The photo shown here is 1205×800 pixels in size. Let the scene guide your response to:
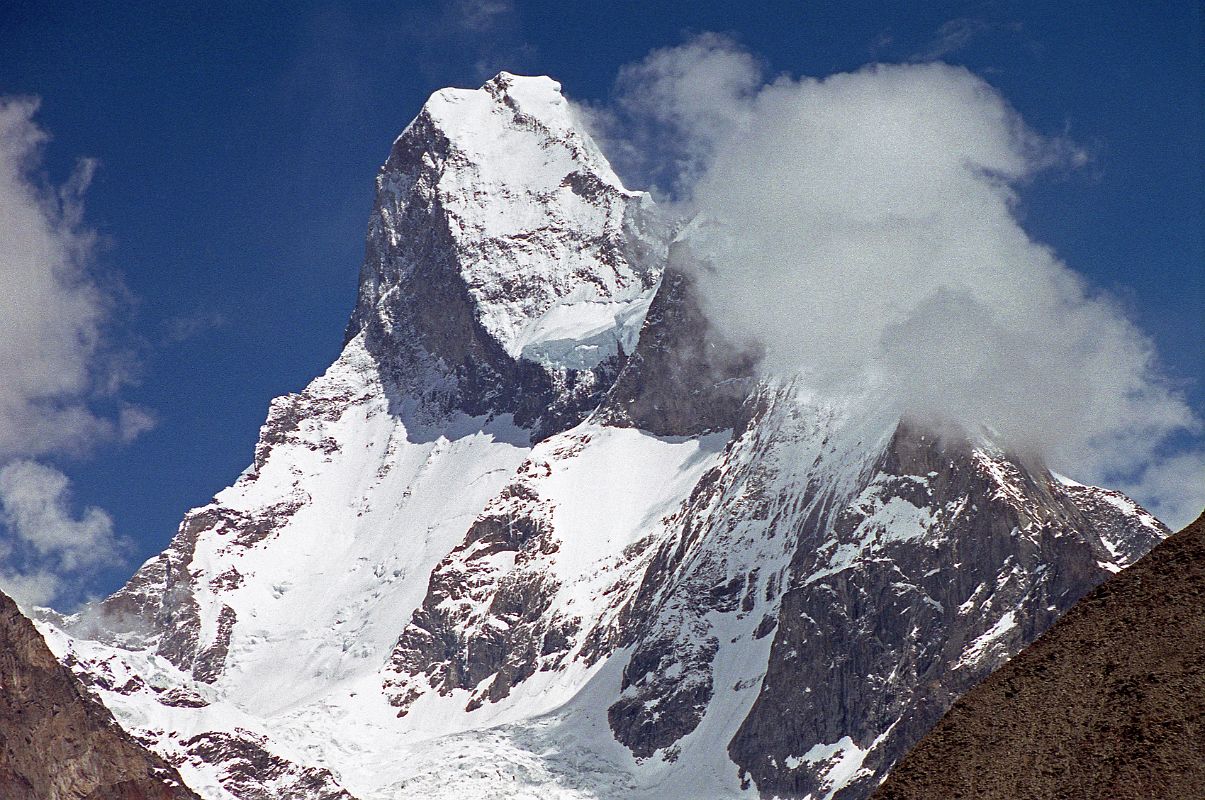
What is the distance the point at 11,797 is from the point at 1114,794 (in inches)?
6356

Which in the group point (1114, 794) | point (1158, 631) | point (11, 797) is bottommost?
point (1114, 794)

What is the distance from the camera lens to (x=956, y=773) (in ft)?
185

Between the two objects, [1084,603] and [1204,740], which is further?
[1084,603]

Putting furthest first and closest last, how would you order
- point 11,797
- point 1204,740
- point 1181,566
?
1. point 11,797
2. point 1181,566
3. point 1204,740

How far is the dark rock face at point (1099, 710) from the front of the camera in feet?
177

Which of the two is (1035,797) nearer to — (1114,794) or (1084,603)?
(1114,794)

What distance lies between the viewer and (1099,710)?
55875 millimetres

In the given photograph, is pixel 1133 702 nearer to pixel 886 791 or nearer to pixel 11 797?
pixel 886 791

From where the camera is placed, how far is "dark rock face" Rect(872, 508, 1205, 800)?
177ft

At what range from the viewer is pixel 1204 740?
5350cm

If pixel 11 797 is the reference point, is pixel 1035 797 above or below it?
below

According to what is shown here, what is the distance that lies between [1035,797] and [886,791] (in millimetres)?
3764

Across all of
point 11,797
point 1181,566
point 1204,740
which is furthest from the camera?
point 11,797

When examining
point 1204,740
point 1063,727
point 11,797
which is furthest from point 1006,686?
point 11,797
